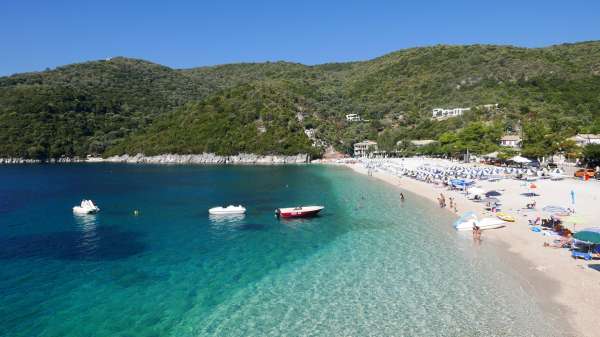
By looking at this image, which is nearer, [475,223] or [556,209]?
[556,209]

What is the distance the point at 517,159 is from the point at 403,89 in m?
113

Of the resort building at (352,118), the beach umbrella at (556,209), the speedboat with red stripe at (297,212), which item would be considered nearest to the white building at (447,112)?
the resort building at (352,118)

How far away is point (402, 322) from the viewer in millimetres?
14625

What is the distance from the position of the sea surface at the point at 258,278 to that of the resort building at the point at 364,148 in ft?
303

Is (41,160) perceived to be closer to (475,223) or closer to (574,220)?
(475,223)

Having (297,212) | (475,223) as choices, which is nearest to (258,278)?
(297,212)

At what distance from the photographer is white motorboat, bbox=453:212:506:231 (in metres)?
27.9

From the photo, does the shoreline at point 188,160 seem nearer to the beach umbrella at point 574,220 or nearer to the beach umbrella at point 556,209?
the beach umbrella at point 556,209

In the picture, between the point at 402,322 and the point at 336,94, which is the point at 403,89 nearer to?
the point at 336,94

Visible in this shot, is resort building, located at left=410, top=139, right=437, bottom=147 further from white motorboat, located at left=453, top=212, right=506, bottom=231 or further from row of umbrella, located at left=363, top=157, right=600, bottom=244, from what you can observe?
white motorboat, located at left=453, top=212, right=506, bottom=231

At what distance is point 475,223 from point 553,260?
827 cm

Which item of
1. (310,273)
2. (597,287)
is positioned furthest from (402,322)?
(597,287)

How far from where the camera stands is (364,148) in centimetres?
13125

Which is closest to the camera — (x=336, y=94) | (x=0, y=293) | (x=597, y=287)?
(x=597, y=287)
